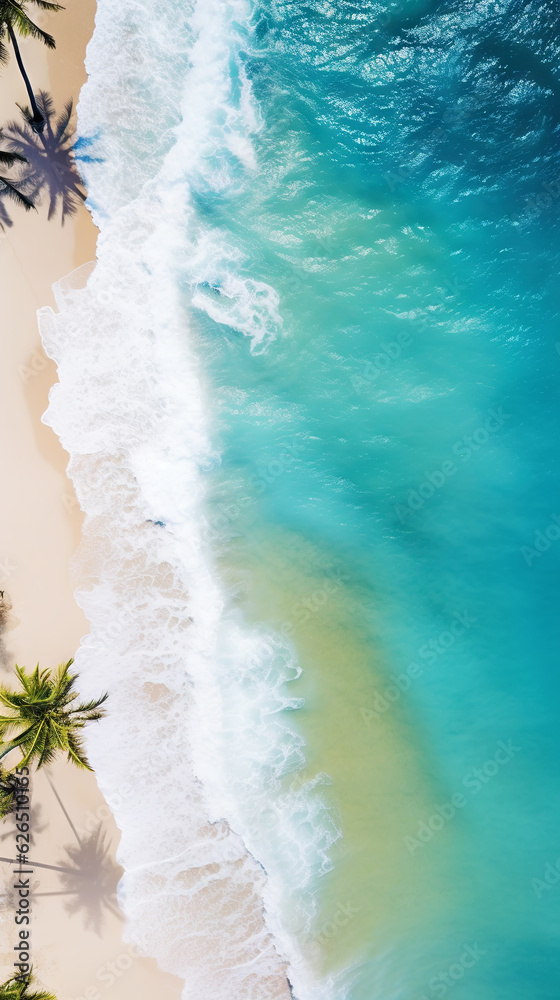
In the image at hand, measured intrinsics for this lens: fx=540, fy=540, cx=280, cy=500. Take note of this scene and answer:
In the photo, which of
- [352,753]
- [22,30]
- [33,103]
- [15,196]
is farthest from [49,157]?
[352,753]

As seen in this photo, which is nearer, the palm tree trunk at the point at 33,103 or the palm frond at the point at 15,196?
the palm tree trunk at the point at 33,103

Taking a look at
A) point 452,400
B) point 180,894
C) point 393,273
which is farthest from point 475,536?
point 180,894

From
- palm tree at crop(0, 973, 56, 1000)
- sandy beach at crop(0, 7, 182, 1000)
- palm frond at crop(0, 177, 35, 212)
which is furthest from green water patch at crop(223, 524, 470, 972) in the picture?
palm frond at crop(0, 177, 35, 212)

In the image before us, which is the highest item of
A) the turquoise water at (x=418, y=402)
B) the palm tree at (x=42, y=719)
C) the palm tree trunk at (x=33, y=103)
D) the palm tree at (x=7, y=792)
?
the palm tree trunk at (x=33, y=103)

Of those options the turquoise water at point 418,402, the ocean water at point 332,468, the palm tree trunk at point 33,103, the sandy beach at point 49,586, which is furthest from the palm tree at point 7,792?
the palm tree trunk at point 33,103

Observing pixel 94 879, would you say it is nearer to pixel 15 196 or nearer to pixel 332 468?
pixel 332 468

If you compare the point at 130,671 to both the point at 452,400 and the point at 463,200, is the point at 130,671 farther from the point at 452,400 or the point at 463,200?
the point at 463,200

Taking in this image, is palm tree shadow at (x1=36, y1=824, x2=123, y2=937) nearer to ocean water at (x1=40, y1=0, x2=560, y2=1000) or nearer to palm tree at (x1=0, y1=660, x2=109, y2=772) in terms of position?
ocean water at (x1=40, y1=0, x2=560, y2=1000)

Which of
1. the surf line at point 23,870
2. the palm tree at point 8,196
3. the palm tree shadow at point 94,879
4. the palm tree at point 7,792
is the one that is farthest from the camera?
the palm tree at point 8,196

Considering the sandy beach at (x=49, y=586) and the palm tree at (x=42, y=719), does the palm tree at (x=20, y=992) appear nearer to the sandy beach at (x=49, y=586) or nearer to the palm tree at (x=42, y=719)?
the sandy beach at (x=49, y=586)
